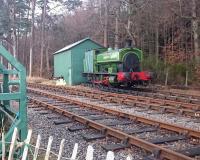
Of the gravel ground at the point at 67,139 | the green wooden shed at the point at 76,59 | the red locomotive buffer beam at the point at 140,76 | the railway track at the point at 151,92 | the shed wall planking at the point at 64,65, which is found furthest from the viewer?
the shed wall planking at the point at 64,65

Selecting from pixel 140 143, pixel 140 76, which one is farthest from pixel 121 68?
pixel 140 143

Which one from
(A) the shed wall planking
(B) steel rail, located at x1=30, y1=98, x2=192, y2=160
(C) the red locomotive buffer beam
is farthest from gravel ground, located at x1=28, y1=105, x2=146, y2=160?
(A) the shed wall planking

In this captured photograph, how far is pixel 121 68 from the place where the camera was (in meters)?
20.6

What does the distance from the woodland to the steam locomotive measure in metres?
3.89

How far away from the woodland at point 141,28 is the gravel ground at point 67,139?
1362 cm

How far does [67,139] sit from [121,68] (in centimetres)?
1289

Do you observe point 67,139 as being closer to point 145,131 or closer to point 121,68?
point 145,131

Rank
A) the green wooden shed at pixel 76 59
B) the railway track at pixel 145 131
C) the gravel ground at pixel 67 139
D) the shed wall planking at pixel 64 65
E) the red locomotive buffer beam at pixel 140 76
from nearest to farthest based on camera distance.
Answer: the railway track at pixel 145 131 → the gravel ground at pixel 67 139 → the red locomotive buffer beam at pixel 140 76 → the green wooden shed at pixel 76 59 → the shed wall planking at pixel 64 65

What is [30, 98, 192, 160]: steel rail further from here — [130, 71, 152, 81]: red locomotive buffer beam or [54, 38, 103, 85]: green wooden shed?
[54, 38, 103, 85]: green wooden shed

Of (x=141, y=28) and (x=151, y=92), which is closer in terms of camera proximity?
(x=151, y=92)

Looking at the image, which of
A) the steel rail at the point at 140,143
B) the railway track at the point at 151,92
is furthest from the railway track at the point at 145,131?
the railway track at the point at 151,92

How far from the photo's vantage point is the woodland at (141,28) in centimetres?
2441

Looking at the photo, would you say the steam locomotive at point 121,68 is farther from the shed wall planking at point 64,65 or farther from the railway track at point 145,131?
the railway track at point 145,131

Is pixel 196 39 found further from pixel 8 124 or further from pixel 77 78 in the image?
pixel 8 124
